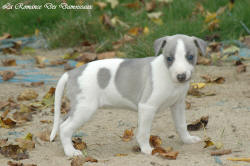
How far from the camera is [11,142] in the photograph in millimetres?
3885

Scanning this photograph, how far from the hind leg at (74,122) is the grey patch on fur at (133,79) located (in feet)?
0.84

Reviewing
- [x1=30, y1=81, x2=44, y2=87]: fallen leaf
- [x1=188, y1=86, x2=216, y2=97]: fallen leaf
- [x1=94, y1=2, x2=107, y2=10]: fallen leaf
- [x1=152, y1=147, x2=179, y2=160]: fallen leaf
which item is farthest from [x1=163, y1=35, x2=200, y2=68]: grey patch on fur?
[x1=94, y1=2, x2=107, y2=10]: fallen leaf

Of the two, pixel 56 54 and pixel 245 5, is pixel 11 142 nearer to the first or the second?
pixel 56 54

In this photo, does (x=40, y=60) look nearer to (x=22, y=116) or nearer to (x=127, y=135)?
(x=22, y=116)

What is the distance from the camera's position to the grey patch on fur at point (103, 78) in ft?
11.9

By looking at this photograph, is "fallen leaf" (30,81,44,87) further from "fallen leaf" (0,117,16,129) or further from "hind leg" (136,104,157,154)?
"hind leg" (136,104,157,154)

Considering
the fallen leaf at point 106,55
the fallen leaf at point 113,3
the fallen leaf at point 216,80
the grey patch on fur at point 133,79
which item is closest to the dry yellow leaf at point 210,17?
the fallen leaf at point 106,55

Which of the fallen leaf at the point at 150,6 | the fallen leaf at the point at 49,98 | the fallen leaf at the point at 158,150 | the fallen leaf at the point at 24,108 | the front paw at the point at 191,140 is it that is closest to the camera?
the fallen leaf at the point at 158,150

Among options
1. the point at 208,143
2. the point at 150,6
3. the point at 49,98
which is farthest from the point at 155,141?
the point at 150,6

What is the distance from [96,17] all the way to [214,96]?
333 cm

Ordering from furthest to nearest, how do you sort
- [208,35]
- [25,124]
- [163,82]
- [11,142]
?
1. [208,35]
2. [25,124]
3. [11,142]
4. [163,82]

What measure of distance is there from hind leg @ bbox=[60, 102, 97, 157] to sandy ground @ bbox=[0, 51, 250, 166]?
3.3 inches

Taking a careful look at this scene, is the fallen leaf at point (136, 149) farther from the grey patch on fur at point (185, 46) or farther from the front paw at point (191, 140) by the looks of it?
the grey patch on fur at point (185, 46)

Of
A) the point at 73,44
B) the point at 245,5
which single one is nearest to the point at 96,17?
the point at 73,44
